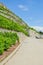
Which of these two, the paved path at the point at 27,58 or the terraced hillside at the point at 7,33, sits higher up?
the terraced hillside at the point at 7,33

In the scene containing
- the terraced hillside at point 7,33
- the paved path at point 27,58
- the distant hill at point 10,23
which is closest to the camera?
the paved path at point 27,58

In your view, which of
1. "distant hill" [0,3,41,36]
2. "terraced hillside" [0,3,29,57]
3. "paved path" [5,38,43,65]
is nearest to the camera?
"paved path" [5,38,43,65]

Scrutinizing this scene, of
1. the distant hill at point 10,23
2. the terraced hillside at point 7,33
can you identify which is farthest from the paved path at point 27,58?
the distant hill at point 10,23

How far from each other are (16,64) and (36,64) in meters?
1.01

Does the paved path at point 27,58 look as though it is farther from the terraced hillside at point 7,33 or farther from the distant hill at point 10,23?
the distant hill at point 10,23

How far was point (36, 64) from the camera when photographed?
43.8 feet

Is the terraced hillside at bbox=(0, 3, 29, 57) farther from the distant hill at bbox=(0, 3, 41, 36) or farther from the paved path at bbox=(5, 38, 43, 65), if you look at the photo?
the paved path at bbox=(5, 38, 43, 65)

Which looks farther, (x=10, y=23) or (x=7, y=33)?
(x=10, y=23)

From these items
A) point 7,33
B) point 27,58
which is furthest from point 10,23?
point 27,58

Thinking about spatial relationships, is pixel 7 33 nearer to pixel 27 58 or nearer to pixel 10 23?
pixel 27 58

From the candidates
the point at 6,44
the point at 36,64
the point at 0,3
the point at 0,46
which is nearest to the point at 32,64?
the point at 36,64

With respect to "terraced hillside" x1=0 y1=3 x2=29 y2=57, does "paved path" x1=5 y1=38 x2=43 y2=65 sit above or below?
below

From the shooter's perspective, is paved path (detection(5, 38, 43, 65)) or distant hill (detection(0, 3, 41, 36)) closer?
paved path (detection(5, 38, 43, 65))

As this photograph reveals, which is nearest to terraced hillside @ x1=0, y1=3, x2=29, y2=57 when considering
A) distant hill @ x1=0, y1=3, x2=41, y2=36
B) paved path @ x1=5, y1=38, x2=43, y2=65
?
distant hill @ x1=0, y1=3, x2=41, y2=36
